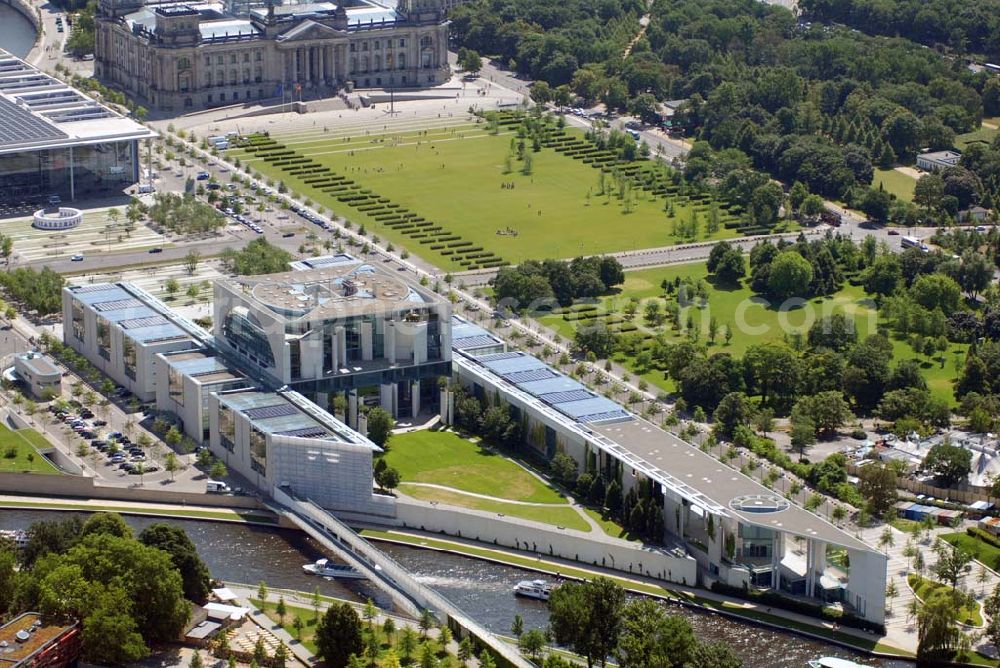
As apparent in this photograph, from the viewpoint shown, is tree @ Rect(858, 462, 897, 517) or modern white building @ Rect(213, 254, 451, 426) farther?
modern white building @ Rect(213, 254, 451, 426)

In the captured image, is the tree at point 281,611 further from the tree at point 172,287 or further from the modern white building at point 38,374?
the tree at point 172,287

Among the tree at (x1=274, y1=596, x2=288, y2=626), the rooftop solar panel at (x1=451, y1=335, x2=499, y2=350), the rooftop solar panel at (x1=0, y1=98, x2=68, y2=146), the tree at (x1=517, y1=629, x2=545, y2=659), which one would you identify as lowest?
the tree at (x1=274, y1=596, x2=288, y2=626)

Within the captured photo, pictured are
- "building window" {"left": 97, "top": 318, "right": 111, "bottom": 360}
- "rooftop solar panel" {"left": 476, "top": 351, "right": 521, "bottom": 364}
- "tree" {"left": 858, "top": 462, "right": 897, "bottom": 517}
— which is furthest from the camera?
"building window" {"left": 97, "top": 318, "right": 111, "bottom": 360}

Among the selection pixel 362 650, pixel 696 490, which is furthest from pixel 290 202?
pixel 362 650

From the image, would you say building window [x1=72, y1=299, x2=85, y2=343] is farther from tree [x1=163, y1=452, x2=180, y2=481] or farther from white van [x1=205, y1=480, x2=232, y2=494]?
white van [x1=205, y1=480, x2=232, y2=494]

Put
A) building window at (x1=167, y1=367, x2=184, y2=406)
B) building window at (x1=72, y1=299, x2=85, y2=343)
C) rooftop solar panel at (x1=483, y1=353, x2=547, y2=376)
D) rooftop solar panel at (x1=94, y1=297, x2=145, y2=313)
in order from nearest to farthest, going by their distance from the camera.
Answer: building window at (x1=167, y1=367, x2=184, y2=406)
rooftop solar panel at (x1=483, y1=353, x2=547, y2=376)
rooftop solar panel at (x1=94, y1=297, x2=145, y2=313)
building window at (x1=72, y1=299, x2=85, y2=343)

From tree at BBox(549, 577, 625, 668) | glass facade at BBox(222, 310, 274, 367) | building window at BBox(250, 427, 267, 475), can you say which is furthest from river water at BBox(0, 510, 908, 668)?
glass facade at BBox(222, 310, 274, 367)

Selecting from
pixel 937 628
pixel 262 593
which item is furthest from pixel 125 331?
pixel 937 628

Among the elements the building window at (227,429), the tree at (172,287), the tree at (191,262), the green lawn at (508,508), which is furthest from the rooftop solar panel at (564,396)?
the tree at (191,262)

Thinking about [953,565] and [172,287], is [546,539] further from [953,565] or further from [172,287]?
[172,287]
